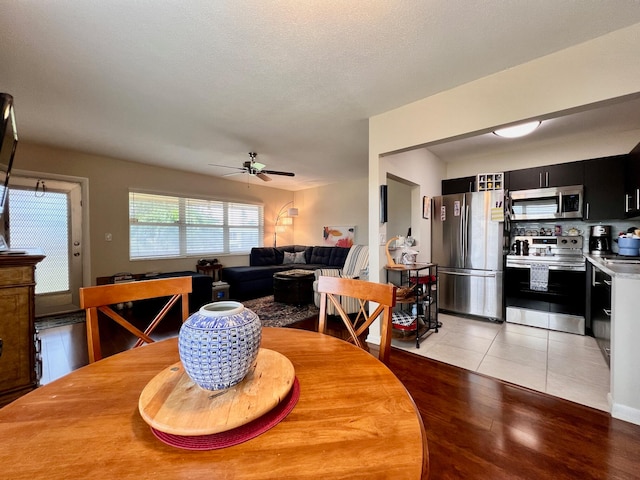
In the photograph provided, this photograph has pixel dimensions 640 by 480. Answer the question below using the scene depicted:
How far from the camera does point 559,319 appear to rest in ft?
10.1

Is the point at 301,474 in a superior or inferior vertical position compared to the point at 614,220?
inferior

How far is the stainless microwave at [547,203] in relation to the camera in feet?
10.8

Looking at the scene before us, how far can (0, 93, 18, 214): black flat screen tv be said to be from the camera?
1.73 m

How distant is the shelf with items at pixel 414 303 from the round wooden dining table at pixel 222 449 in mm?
2133

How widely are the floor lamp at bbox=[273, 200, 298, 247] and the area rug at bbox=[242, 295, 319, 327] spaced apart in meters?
2.58

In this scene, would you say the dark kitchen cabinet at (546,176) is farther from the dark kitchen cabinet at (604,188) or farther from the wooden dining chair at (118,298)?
the wooden dining chair at (118,298)

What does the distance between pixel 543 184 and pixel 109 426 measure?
468cm

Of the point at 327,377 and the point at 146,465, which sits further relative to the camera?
the point at 327,377

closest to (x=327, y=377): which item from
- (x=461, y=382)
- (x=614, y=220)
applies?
(x=461, y=382)

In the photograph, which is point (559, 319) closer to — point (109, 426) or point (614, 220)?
point (614, 220)

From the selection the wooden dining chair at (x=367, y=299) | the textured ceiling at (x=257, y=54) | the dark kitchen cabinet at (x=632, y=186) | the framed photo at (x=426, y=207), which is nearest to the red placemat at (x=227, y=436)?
the wooden dining chair at (x=367, y=299)

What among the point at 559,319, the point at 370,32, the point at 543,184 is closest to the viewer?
the point at 370,32

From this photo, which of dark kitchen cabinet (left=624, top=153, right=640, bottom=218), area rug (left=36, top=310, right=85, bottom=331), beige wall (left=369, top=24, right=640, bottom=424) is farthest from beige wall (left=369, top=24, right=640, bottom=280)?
area rug (left=36, top=310, right=85, bottom=331)

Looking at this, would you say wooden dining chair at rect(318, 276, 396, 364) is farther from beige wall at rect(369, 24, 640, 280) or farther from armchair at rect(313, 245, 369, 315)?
armchair at rect(313, 245, 369, 315)
